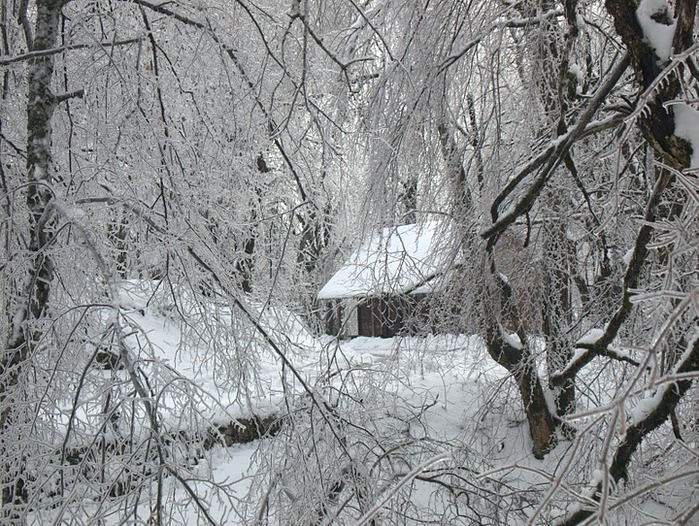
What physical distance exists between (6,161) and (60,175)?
0.45 meters

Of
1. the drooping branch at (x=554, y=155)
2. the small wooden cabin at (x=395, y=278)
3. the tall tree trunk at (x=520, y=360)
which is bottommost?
the tall tree trunk at (x=520, y=360)

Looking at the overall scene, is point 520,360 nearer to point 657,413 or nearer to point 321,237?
point 321,237

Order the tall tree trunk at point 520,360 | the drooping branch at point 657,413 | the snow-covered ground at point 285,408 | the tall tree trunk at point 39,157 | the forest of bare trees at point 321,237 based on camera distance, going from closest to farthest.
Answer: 1. the drooping branch at point 657,413
2. the forest of bare trees at point 321,237
3. the snow-covered ground at point 285,408
4. the tall tree trunk at point 39,157
5. the tall tree trunk at point 520,360

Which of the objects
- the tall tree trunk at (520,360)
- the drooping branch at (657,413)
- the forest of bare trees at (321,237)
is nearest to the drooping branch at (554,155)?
the forest of bare trees at (321,237)

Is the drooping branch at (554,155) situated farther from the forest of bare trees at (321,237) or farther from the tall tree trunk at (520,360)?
the tall tree trunk at (520,360)

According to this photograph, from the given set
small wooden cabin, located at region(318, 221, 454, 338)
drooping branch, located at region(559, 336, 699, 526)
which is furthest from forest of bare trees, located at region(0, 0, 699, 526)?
small wooden cabin, located at region(318, 221, 454, 338)

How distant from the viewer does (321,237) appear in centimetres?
457

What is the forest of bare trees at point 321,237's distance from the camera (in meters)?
2.12

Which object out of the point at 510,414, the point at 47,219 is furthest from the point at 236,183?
the point at 510,414

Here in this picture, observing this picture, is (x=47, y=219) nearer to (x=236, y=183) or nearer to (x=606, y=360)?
(x=236, y=183)

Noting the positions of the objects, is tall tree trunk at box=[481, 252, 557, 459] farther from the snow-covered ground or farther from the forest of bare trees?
the snow-covered ground

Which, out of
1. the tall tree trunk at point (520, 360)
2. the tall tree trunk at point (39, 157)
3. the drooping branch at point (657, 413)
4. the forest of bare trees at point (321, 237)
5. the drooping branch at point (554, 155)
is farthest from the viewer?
the tall tree trunk at point (520, 360)

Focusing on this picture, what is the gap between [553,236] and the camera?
5.82 meters

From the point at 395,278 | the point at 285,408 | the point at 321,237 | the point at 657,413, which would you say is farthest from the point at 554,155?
the point at 395,278
